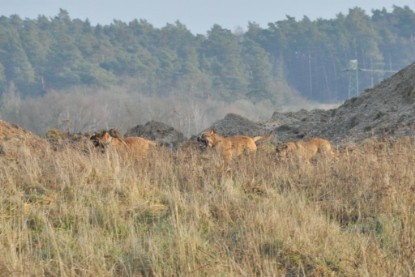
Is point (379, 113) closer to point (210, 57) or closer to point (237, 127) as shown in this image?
point (237, 127)

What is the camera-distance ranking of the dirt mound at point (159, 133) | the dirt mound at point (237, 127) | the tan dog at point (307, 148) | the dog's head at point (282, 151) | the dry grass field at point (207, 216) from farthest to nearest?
1. the dirt mound at point (237, 127)
2. the dirt mound at point (159, 133)
3. the tan dog at point (307, 148)
4. the dog's head at point (282, 151)
5. the dry grass field at point (207, 216)

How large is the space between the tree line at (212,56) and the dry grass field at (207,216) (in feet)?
313

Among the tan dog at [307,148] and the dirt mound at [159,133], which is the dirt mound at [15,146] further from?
the dirt mound at [159,133]

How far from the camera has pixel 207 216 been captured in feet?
23.0

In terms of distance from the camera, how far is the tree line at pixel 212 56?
108 meters

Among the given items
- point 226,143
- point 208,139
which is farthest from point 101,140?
point 226,143

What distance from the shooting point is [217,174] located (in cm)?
898

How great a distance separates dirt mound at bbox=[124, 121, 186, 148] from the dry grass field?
11066 mm

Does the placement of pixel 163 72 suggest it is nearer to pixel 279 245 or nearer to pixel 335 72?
pixel 335 72

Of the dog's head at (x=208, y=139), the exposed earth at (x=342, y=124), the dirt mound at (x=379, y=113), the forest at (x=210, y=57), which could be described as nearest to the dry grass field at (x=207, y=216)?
the dog's head at (x=208, y=139)

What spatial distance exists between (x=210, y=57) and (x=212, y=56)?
45.5 inches

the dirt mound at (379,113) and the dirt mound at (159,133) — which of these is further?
the dirt mound at (159,133)

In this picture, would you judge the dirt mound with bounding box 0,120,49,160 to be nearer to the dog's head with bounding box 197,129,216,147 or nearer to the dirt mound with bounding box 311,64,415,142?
the dog's head with bounding box 197,129,216,147

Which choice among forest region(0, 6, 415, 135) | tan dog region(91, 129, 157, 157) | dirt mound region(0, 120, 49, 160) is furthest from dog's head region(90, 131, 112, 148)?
forest region(0, 6, 415, 135)
